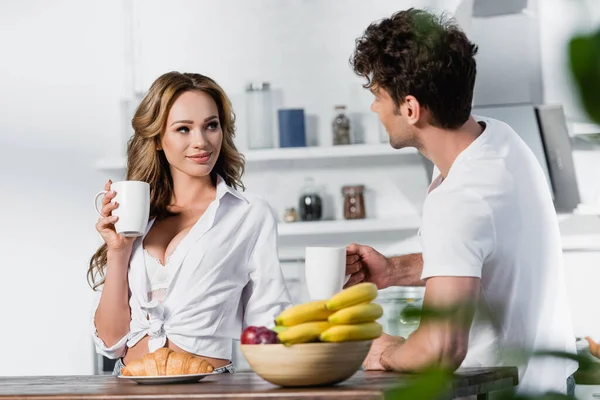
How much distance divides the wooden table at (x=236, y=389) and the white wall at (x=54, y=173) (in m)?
3.23

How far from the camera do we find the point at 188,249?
90.1 inches

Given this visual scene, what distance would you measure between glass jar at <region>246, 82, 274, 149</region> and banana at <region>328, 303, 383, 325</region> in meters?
3.28

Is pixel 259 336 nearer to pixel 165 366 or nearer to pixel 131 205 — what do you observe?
pixel 165 366

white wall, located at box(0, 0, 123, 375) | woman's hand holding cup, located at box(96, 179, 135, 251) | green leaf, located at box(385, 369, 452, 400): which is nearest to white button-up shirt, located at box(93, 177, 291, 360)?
woman's hand holding cup, located at box(96, 179, 135, 251)

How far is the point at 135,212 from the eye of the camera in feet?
6.28

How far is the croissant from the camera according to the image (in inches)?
61.4

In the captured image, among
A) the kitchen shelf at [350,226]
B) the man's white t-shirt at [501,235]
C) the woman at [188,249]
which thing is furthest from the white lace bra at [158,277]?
the kitchen shelf at [350,226]

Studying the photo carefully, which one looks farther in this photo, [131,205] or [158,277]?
[158,277]

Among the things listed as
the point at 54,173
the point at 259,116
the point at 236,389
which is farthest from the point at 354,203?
the point at 236,389

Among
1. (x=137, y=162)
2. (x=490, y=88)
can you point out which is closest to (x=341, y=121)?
(x=490, y=88)

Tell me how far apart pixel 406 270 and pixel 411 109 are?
442mm

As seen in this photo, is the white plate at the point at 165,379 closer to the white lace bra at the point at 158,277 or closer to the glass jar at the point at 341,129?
the white lace bra at the point at 158,277

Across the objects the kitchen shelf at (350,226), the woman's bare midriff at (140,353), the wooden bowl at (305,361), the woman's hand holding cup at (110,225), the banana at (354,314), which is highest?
the woman's hand holding cup at (110,225)

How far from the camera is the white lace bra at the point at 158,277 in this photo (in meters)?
2.25
